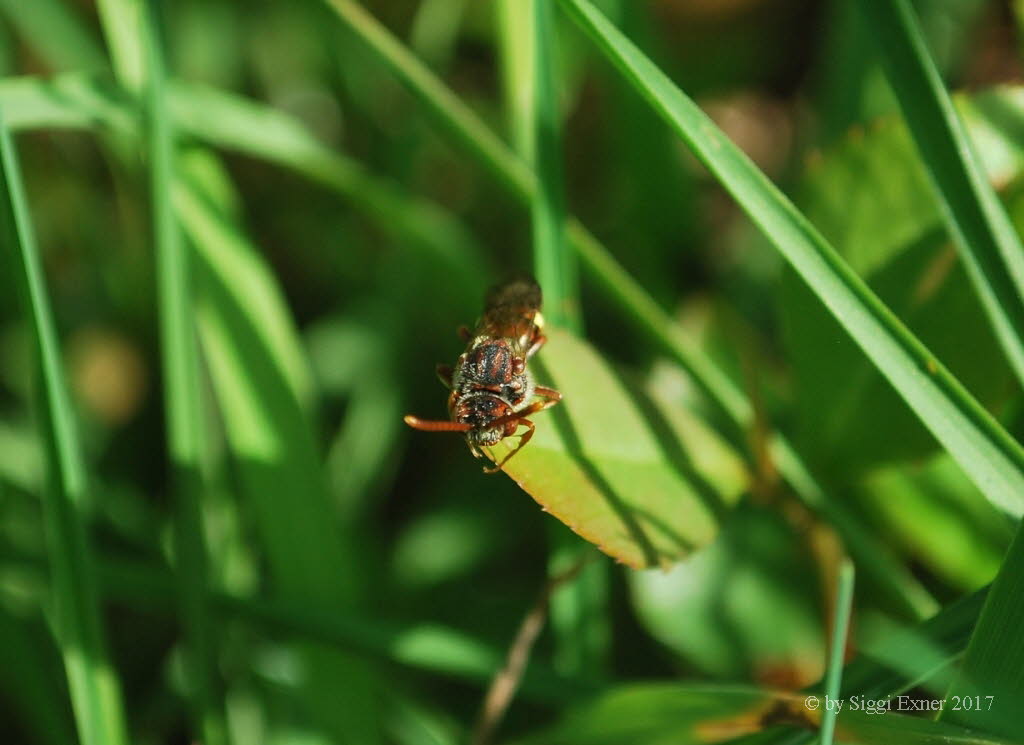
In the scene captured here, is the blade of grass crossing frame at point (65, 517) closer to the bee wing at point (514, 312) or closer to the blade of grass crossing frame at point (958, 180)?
the bee wing at point (514, 312)

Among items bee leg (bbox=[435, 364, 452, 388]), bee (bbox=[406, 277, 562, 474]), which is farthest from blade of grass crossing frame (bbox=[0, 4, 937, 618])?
bee leg (bbox=[435, 364, 452, 388])

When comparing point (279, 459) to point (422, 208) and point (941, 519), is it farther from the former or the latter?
point (941, 519)

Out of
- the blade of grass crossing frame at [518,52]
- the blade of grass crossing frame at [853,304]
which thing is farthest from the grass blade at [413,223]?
the blade of grass crossing frame at [853,304]

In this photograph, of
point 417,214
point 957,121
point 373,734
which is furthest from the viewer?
point 417,214

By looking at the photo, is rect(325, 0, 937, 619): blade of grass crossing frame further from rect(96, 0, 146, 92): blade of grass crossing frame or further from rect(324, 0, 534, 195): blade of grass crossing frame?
rect(96, 0, 146, 92): blade of grass crossing frame

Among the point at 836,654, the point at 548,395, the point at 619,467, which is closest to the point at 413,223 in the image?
the point at 548,395

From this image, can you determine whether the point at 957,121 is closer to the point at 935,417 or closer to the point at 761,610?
the point at 935,417

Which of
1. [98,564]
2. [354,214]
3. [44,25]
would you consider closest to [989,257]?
[98,564]
